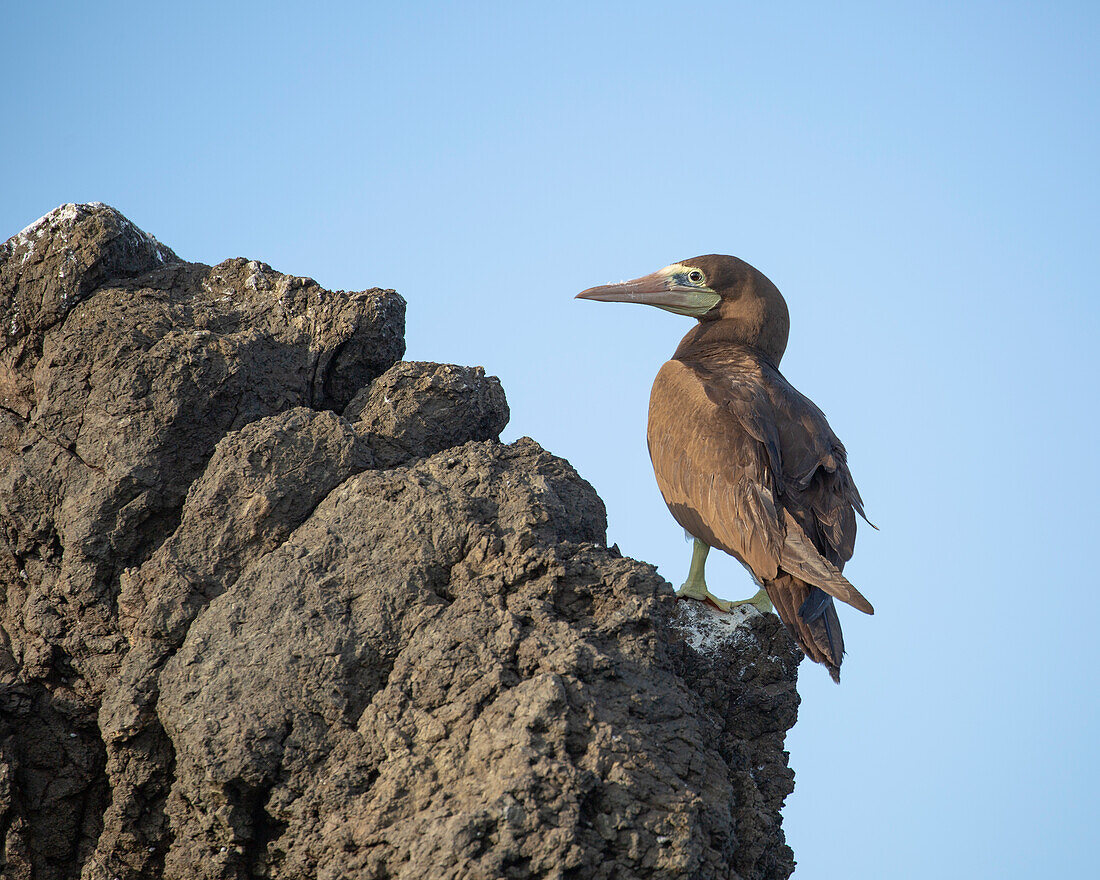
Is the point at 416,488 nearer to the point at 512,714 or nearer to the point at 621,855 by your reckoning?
the point at 512,714

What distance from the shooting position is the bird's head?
26.9 ft

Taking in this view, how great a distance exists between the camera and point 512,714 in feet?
12.9

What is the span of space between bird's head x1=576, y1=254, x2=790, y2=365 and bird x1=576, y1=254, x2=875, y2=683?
393 mm

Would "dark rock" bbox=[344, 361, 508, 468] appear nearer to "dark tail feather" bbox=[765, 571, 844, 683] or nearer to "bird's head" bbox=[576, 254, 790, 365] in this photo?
"dark tail feather" bbox=[765, 571, 844, 683]

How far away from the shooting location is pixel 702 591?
6.73 metres

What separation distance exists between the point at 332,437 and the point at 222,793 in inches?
63.7

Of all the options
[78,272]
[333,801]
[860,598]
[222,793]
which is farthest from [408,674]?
[78,272]

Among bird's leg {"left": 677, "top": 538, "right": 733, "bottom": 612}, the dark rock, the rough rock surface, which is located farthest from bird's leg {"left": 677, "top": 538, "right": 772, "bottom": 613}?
the dark rock

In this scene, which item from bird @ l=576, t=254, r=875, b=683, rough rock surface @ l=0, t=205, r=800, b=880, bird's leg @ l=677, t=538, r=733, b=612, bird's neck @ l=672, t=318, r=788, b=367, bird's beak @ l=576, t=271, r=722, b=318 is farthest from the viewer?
bird's beak @ l=576, t=271, r=722, b=318

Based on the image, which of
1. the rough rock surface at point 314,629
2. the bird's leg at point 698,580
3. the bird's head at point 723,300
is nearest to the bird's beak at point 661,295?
the bird's head at point 723,300

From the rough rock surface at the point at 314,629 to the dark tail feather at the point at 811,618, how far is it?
0.63 feet

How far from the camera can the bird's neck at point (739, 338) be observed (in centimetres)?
815

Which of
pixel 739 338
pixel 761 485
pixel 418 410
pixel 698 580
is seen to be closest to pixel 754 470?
pixel 761 485

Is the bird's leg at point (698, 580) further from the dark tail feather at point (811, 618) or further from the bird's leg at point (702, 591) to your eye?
the dark tail feather at point (811, 618)
